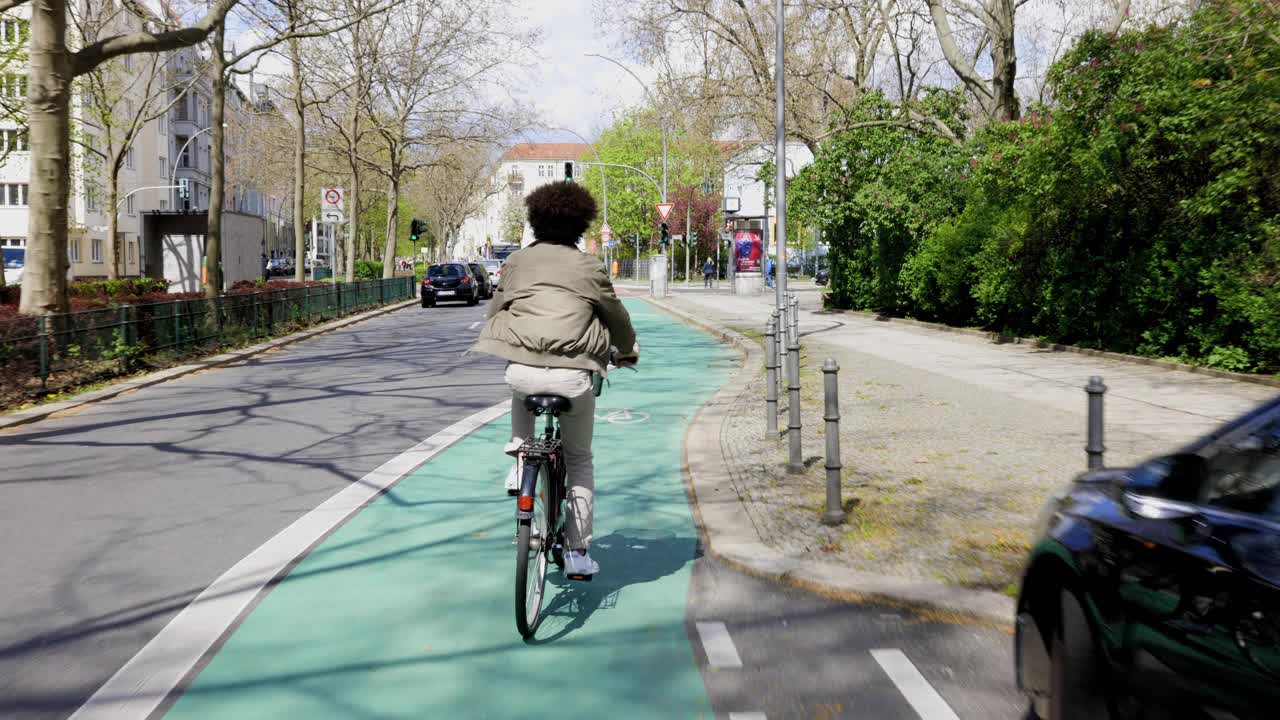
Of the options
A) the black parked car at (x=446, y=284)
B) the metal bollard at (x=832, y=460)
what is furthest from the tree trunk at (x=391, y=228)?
the metal bollard at (x=832, y=460)

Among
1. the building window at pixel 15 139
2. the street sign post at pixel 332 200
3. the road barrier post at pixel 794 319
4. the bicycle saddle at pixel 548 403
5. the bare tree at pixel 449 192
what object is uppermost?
Result: the bare tree at pixel 449 192

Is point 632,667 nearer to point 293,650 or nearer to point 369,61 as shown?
point 293,650

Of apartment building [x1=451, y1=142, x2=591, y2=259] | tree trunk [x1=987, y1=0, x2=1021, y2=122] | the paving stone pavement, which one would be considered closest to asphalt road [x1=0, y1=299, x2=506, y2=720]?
the paving stone pavement

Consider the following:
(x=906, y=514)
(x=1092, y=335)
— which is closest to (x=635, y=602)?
(x=906, y=514)

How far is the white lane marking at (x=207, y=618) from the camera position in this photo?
3908 millimetres

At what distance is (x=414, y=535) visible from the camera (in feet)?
21.0

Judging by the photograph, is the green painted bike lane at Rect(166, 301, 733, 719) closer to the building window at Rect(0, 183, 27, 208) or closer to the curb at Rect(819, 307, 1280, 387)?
the curb at Rect(819, 307, 1280, 387)

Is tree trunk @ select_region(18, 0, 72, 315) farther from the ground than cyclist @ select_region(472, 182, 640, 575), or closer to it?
farther from the ground

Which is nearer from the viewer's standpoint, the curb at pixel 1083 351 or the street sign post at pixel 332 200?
the curb at pixel 1083 351

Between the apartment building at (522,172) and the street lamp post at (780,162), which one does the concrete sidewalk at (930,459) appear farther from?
the apartment building at (522,172)

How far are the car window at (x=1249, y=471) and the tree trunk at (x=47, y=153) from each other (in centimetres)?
1500

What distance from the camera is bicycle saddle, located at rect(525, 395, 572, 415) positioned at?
4633mm

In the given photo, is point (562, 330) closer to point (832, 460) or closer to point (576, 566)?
point (576, 566)

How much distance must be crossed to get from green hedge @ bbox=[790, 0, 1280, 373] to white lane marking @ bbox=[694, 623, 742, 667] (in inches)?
373
